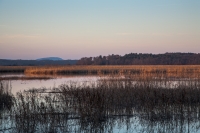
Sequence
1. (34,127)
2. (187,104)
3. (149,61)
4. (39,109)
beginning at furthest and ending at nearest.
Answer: (149,61)
(187,104)
(39,109)
(34,127)

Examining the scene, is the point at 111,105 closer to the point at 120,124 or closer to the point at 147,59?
the point at 120,124

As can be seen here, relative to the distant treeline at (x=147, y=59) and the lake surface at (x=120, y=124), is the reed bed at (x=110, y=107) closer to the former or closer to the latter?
the lake surface at (x=120, y=124)

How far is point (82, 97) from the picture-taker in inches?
429

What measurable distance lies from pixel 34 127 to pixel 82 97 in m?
2.14

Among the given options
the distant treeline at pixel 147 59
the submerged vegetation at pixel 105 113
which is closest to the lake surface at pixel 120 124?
the submerged vegetation at pixel 105 113

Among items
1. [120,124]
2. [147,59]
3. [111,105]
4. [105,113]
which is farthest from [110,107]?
[147,59]

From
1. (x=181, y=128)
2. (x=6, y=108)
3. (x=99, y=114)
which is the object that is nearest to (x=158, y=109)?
(x=181, y=128)

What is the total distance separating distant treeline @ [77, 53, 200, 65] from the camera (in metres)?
88.9

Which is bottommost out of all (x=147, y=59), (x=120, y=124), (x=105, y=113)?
(x=120, y=124)

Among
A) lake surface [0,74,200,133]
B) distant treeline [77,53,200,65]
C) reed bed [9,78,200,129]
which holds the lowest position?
lake surface [0,74,200,133]

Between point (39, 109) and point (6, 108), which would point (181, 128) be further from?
point (6, 108)

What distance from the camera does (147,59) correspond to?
303 feet

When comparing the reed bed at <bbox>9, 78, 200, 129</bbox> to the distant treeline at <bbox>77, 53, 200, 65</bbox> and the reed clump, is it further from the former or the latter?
the distant treeline at <bbox>77, 53, 200, 65</bbox>

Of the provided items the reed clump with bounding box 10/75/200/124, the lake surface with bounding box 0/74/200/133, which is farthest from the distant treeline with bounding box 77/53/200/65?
the lake surface with bounding box 0/74/200/133
